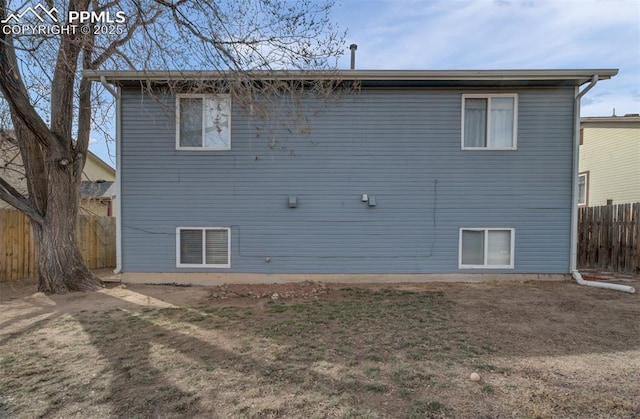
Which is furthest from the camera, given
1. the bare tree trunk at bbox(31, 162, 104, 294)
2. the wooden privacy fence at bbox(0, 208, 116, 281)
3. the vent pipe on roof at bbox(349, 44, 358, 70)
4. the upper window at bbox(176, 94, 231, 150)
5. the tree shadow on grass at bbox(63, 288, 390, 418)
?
the vent pipe on roof at bbox(349, 44, 358, 70)

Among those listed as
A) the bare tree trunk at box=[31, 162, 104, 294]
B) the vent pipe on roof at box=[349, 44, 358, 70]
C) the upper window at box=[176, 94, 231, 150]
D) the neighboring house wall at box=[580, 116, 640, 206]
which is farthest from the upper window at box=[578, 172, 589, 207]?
the bare tree trunk at box=[31, 162, 104, 294]

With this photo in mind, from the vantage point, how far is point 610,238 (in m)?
8.42

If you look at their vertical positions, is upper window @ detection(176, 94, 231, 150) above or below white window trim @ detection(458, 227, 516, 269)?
above

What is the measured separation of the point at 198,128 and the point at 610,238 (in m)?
10.0

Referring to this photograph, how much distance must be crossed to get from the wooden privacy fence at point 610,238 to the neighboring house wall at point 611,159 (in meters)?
5.14

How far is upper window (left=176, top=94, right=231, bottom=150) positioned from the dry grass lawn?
313 cm

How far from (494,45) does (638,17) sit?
246cm

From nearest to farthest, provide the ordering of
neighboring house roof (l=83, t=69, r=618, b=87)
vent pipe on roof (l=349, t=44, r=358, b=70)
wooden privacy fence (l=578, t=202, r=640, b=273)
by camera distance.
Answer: neighboring house roof (l=83, t=69, r=618, b=87) < wooden privacy fence (l=578, t=202, r=640, b=273) < vent pipe on roof (l=349, t=44, r=358, b=70)

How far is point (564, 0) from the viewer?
6719 millimetres

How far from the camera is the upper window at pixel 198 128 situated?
7.04 m

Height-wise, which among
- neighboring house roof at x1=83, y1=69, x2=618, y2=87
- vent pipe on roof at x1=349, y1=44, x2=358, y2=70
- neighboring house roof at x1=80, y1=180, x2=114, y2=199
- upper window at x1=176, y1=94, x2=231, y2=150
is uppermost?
vent pipe on roof at x1=349, y1=44, x2=358, y2=70

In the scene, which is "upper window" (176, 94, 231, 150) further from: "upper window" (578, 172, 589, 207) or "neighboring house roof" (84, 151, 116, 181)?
"upper window" (578, 172, 589, 207)

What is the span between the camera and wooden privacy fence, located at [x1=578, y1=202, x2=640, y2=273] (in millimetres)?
7891

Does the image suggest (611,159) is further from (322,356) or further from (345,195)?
(322,356)
